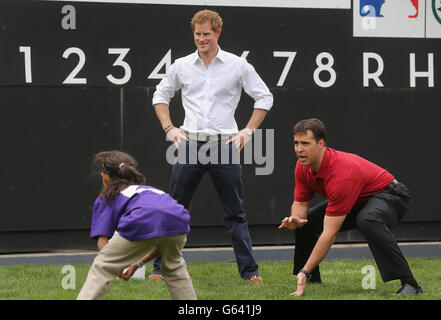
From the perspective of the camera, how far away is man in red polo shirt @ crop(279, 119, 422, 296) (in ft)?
18.1

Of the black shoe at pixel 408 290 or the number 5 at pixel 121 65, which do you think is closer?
the black shoe at pixel 408 290

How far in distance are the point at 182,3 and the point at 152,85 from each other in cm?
73

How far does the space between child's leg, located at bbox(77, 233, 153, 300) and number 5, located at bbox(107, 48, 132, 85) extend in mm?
2779

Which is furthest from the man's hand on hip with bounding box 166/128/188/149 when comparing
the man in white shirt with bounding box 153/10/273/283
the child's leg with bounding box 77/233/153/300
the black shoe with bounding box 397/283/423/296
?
the black shoe with bounding box 397/283/423/296

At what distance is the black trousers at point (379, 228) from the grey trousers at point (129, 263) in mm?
1454

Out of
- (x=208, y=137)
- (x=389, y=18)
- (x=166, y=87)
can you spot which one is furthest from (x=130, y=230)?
(x=389, y=18)

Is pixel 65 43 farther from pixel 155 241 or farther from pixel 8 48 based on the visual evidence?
pixel 155 241

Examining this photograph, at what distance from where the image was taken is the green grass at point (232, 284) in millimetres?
5547

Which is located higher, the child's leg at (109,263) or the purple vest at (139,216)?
the purple vest at (139,216)

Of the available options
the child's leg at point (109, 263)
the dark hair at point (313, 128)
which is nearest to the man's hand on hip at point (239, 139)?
the dark hair at point (313, 128)

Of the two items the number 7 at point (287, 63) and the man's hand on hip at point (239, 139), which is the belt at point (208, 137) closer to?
the man's hand on hip at point (239, 139)

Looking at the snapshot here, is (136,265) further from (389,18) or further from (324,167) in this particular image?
(389,18)

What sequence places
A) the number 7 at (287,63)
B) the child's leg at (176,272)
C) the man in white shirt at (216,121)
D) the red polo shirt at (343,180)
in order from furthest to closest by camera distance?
the number 7 at (287,63), the man in white shirt at (216,121), the red polo shirt at (343,180), the child's leg at (176,272)
